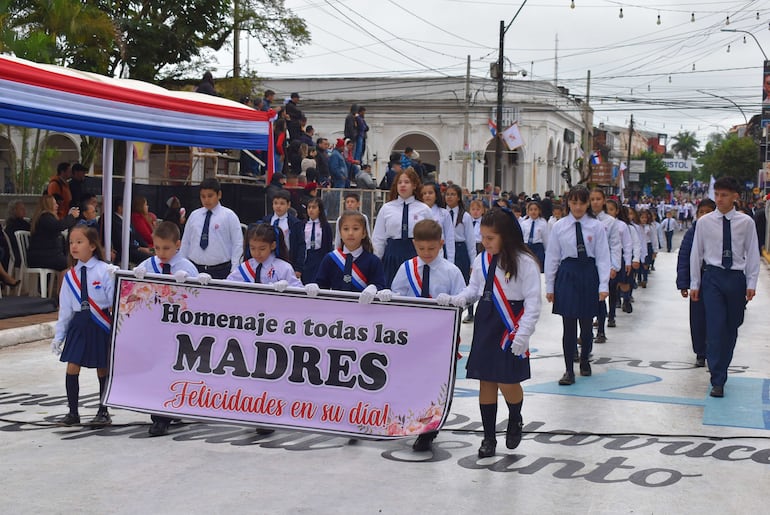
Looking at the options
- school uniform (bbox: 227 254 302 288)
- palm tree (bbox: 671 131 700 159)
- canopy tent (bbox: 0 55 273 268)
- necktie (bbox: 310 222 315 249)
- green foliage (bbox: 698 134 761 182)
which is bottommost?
school uniform (bbox: 227 254 302 288)

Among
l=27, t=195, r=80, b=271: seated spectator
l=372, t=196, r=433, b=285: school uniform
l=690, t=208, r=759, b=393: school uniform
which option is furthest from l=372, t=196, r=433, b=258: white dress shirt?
l=27, t=195, r=80, b=271: seated spectator

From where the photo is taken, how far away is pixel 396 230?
991 cm

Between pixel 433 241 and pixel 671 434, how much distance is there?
2.27 metres

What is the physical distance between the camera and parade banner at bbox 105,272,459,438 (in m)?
6.42

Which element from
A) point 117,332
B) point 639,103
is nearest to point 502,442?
point 117,332

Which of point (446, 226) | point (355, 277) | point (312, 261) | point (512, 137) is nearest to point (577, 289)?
point (446, 226)

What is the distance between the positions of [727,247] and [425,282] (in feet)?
11.6

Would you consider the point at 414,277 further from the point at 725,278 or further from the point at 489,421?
the point at 725,278

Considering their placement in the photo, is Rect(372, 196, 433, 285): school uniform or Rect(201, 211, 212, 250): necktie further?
Rect(201, 211, 212, 250): necktie

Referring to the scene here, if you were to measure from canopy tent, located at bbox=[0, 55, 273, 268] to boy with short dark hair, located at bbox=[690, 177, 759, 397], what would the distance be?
6528 mm

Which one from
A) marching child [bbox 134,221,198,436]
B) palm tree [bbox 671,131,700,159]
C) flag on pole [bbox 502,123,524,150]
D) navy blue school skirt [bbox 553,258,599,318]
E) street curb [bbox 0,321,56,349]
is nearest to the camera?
marching child [bbox 134,221,198,436]

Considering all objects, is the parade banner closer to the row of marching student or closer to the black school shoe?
the row of marching student

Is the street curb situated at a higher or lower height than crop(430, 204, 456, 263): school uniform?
lower

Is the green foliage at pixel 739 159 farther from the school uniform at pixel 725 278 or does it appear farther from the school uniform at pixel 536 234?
the school uniform at pixel 725 278
